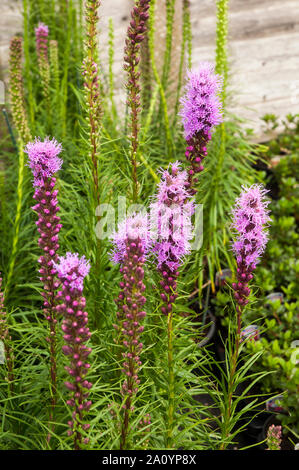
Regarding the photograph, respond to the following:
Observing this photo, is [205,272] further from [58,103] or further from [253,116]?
[253,116]

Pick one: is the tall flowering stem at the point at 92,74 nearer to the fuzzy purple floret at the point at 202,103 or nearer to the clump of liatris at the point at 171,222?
the fuzzy purple floret at the point at 202,103

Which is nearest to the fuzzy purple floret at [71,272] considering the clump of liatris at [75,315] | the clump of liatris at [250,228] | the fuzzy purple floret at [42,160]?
the clump of liatris at [75,315]

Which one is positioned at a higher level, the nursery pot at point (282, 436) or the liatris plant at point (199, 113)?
the liatris plant at point (199, 113)

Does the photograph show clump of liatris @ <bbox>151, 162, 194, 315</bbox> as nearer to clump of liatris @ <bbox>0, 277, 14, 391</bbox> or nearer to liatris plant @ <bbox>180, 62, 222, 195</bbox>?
liatris plant @ <bbox>180, 62, 222, 195</bbox>

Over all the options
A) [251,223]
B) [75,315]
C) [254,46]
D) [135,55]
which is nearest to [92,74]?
[135,55]

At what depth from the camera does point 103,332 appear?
6.14ft

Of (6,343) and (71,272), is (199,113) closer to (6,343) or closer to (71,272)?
(71,272)

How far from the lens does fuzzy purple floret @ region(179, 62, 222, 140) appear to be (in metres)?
1.51

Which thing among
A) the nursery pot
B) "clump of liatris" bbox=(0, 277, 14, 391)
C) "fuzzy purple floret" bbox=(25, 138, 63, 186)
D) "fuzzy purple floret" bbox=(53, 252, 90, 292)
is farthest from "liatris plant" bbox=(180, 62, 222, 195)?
the nursery pot

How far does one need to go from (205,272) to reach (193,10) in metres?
2.41

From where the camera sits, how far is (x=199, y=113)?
1523 mm

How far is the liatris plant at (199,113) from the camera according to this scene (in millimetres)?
1516

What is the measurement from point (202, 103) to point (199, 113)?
0.10 feet
